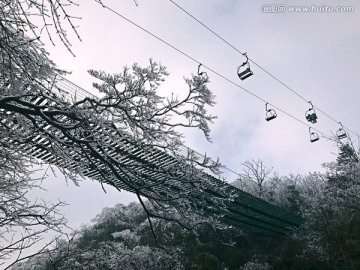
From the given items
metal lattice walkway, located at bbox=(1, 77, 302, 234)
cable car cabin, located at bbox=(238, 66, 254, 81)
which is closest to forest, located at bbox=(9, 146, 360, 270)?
metal lattice walkway, located at bbox=(1, 77, 302, 234)

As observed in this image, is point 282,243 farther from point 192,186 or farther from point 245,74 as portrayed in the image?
point 192,186

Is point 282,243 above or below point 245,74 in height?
below

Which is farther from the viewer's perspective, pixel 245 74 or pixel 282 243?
pixel 282 243

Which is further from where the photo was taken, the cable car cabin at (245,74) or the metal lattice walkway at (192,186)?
the cable car cabin at (245,74)

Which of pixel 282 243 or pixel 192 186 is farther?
pixel 282 243

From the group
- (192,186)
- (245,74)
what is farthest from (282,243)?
(192,186)

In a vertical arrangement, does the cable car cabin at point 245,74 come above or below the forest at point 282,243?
above

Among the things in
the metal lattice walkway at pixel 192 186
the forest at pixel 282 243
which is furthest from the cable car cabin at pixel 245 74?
the forest at pixel 282 243

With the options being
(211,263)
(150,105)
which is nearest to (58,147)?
(150,105)

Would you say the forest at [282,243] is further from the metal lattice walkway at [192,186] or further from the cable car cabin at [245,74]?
the cable car cabin at [245,74]

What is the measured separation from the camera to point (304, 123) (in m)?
11.2

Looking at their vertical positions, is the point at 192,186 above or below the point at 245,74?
below

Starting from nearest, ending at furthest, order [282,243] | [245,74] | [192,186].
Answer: [192,186]
[245,74]
[282,243]

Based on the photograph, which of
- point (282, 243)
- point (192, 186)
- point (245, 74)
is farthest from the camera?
point (282, 243)
